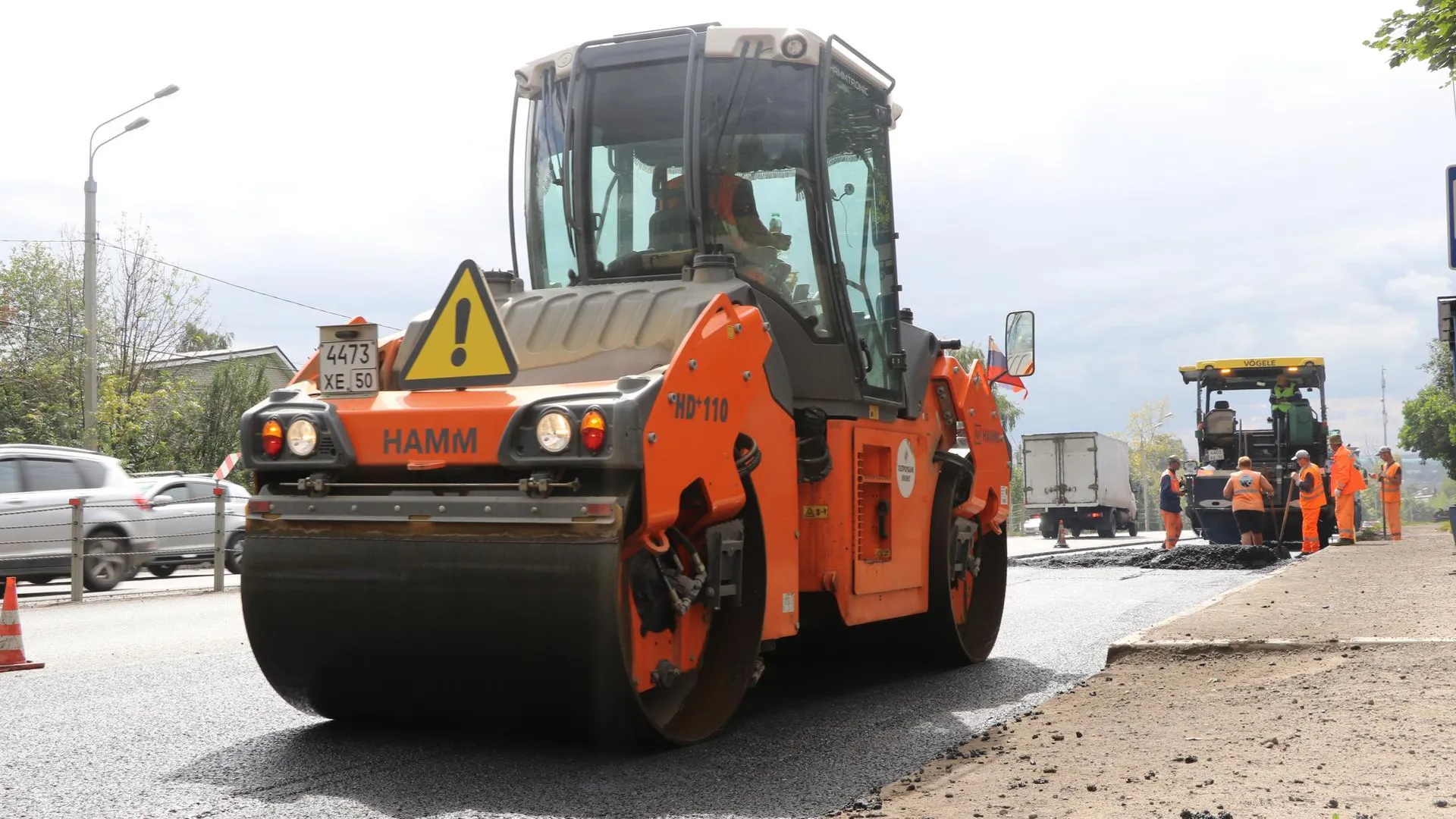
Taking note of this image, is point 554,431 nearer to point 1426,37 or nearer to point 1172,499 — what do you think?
point 1426,37

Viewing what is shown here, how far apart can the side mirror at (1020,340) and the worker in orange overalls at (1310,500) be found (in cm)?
1188

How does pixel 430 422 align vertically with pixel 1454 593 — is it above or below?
above

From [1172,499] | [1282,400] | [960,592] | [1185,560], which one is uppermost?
[1282,400]

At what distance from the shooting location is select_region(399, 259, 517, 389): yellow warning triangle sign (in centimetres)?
512

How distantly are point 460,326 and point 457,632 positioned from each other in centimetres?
110

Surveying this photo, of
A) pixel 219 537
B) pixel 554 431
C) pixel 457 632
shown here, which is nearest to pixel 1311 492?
pixel 219 537

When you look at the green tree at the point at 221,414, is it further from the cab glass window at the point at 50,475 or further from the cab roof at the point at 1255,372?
the cab roof at the point at 1255,372

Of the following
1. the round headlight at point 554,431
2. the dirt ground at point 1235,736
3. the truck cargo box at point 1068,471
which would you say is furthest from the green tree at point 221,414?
Result: the round headlight at point 554,431

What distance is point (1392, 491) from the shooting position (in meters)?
24.0

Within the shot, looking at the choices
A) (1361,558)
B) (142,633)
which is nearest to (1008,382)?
(1361,558)

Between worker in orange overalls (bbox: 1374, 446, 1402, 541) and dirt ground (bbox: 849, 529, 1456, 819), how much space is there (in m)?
15.5

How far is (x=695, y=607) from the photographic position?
5.46 meters

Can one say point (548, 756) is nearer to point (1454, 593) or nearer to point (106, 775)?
point (106, 775)

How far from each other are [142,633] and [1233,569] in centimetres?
1293
